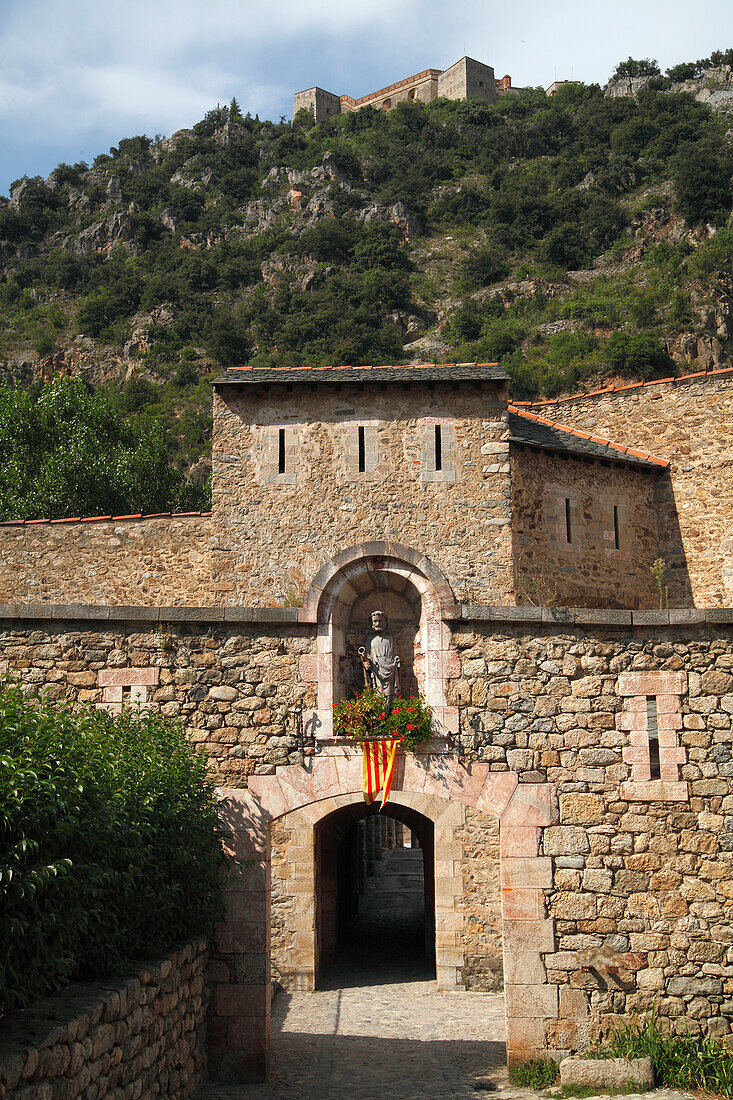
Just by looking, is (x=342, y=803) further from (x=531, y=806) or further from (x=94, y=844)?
(x=94, y=844)

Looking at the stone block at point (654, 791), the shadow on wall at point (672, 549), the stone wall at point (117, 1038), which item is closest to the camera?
the stone wall at point (117, 1038)

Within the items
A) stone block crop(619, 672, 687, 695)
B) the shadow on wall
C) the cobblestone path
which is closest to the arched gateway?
the cobblestone path

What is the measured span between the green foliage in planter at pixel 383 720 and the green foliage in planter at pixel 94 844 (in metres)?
1.41

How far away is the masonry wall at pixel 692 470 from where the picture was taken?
65.6 ft

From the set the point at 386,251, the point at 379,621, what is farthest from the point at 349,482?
the point at 386,251

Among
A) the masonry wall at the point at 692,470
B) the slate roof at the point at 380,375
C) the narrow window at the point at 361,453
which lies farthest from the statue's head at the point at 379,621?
the masonry wall at the point at 692,470

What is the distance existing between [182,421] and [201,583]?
30.3m

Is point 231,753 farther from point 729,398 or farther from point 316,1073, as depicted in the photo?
point 729,398

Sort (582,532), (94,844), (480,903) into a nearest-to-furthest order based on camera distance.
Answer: (94,844)
(480,903)
(582,532)

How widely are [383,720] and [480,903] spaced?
20.1 feet

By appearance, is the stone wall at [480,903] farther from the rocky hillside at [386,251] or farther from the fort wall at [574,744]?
the rocky hillside at [386,251]

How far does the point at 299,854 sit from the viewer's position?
46.9ft

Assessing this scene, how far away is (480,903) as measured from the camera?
46.6 feet

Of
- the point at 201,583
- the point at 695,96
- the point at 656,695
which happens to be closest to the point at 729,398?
the point at 201,583
